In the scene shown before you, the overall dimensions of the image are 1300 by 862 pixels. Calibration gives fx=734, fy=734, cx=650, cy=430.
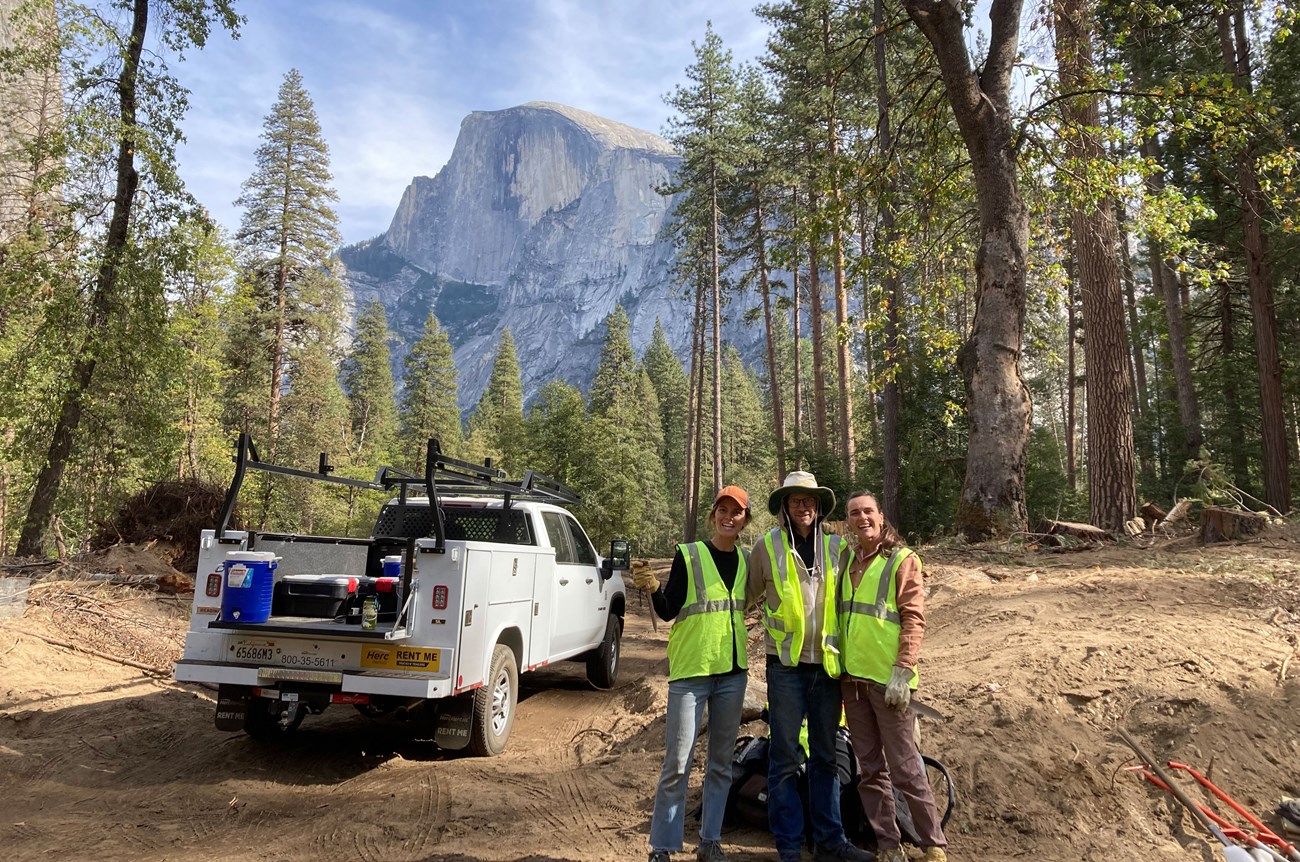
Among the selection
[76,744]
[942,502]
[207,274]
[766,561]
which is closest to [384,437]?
[207,274]

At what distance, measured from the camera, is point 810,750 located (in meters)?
3.63

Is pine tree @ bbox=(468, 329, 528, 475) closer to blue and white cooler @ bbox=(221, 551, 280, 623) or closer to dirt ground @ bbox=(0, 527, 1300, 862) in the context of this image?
dirt ground @ bbox=(0, 527, 1300, 862)

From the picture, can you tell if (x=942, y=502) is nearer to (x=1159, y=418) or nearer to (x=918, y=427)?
(x=918, y=427)

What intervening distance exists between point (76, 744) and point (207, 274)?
18.7m

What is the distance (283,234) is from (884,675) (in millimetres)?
31641

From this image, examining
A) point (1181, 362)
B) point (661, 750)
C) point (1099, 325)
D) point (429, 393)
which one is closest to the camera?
point (661, 750)

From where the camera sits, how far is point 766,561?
12.4ft

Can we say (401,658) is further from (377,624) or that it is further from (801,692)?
(801,692)

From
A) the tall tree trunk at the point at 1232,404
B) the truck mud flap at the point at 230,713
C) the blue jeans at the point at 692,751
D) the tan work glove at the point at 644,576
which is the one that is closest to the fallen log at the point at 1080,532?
the blue jeans at the point at 692,751

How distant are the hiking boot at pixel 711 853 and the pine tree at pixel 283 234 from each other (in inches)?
1141

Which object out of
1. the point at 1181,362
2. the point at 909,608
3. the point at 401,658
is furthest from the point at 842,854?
the point at 1181,362

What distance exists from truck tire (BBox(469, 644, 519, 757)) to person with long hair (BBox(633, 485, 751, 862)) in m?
2.25

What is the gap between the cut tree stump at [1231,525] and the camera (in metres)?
8.45

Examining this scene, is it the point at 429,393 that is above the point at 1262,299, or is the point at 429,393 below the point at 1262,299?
above
